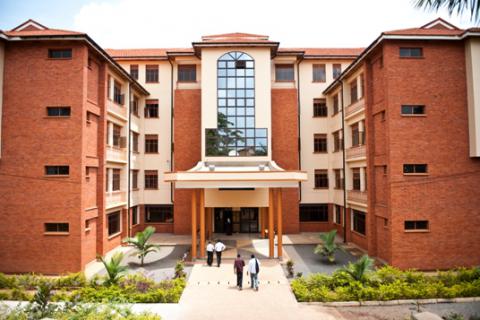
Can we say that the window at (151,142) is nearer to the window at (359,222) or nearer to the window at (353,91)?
Answer: the window at (353,91)

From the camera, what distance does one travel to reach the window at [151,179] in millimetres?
24703

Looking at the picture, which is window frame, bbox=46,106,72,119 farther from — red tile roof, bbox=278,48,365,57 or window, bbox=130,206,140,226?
red tile roof, bbox=278,48,365,57

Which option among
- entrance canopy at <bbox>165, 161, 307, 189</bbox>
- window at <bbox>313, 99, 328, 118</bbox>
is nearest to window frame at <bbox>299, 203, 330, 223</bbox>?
window at <bbox>313, 99, 328, 118</bbox>

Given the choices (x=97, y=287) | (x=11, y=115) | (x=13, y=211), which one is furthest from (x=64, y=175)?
(x=97, y=287)

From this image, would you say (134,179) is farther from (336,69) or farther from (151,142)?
(336,69)

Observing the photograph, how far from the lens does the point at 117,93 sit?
20812mm

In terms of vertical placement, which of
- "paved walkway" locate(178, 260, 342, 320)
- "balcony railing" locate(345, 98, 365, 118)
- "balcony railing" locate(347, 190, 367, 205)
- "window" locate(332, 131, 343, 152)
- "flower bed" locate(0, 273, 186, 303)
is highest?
"balcony railing" locate(345, 98, 365, 118)

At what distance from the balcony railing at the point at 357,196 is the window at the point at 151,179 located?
14.2 meters

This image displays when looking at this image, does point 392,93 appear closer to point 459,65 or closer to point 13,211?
point 459,65

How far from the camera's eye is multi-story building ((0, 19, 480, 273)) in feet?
49.4

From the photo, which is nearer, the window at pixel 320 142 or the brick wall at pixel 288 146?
the brick wall at pixel 288 146

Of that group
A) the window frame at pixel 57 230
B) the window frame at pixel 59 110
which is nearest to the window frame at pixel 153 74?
the window frame at pixel 59 110

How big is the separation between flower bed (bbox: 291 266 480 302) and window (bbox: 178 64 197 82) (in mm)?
17122

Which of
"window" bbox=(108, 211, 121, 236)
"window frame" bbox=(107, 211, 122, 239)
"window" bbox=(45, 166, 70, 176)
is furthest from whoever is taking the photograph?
"window" bbox=(108, 211, 121, 236)
